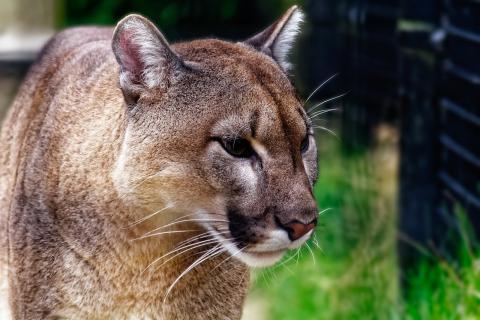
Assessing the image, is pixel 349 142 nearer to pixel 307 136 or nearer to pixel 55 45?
pixel 55 45

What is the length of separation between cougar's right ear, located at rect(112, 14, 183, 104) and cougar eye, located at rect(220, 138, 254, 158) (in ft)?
1.23

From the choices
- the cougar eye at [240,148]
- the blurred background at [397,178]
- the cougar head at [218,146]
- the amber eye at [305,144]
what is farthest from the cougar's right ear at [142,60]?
the blurred background at [397,178]

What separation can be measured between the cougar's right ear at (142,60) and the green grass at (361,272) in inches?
67.2

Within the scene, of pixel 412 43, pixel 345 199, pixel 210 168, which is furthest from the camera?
pixel 345 199

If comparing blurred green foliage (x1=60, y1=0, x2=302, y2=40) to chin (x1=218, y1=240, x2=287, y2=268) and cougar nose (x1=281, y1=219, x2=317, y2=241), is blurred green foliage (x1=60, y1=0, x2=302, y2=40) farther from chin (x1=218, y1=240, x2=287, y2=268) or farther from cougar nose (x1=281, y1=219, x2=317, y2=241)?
cougar nose (x1=281, y1=219, x2=317, y2=241)

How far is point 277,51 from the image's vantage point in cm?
441

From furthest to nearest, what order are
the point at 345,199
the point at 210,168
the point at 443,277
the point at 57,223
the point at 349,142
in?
the point at 349,142, the point at 345,199, the point at 443,277, the point at 57,223, the point at 210,168

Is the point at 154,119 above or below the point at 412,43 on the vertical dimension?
above

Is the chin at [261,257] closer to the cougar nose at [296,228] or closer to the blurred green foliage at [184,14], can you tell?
the cougar nose at [296,228]

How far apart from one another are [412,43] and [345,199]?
1126 millimetres

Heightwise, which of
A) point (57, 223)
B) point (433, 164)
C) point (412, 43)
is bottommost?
point (433, 164)

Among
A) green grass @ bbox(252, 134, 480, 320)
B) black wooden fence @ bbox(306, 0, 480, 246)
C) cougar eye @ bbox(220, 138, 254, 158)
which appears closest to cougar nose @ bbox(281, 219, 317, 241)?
cougar eye @ bbox(220, 138, 254, 158)

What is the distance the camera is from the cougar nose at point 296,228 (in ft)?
11.9

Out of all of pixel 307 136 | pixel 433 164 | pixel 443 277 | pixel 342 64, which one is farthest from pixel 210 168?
pixel 342 64
